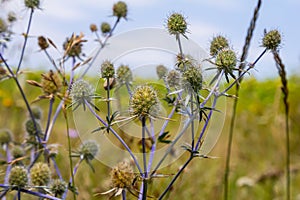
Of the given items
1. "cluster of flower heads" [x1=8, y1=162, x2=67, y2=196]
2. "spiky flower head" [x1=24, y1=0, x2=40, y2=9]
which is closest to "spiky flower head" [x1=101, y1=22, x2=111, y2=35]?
"spiky flower head" [x1=24, y1=0, x2=40, y2=9]

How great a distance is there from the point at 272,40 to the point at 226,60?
0.20m

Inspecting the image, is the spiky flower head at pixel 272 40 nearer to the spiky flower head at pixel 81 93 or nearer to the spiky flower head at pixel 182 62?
the spiky flower head at pixel 182 62

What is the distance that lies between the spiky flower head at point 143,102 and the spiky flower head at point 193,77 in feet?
0.29

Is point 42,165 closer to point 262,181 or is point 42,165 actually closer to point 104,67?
point 104,67

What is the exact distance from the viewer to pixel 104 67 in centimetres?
109

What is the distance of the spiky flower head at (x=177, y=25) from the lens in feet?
3.61

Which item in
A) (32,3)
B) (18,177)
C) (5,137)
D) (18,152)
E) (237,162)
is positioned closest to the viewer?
(18,177)

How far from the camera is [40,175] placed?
4.60ft

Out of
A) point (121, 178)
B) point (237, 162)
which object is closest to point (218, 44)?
point (121, 178)

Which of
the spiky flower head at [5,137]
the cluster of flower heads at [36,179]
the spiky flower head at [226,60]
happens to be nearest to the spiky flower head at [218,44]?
the spiky flower head at [226,60]

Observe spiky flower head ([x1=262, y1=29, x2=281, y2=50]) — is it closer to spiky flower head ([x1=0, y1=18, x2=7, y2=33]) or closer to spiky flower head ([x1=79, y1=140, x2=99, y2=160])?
spiky flower head ([x1=79, y1=140, x2=99, y2=160])

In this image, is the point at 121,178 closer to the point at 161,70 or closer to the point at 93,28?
the point at 161,70

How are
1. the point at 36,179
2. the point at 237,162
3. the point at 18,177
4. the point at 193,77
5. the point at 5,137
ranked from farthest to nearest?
the point at 237,162 < the point at 5,137 < the point at 36,179 < the point at 18,177 < the point at 193,77

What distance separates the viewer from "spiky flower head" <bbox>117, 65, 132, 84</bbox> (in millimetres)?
1299
